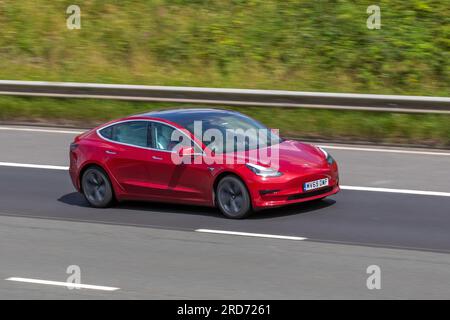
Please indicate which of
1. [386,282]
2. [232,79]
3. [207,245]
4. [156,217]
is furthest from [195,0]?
[386,282]

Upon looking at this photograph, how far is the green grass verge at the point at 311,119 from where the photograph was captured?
18547mm

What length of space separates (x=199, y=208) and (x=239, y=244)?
227 cm

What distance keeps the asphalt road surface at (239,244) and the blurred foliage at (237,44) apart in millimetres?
6176

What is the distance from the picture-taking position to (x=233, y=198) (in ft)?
43.0

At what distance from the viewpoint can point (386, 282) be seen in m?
9.94

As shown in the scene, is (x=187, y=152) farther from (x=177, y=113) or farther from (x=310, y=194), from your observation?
(x=310, y=194)

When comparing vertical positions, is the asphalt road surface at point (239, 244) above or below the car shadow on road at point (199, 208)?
below

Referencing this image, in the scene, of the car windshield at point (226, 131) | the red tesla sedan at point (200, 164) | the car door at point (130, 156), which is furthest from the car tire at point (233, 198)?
the car door at point (130, 156)

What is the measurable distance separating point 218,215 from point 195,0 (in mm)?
14335

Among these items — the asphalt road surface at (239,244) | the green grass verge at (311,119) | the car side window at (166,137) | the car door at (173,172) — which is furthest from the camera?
the green grass verge at (311,119)

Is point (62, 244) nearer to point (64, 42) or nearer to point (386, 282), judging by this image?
point (386, 282)

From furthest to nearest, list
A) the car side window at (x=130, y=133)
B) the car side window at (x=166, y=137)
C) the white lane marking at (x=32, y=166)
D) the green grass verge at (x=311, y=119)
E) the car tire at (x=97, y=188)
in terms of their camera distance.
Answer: the green grass verge at (x=311, y=119) → the white lane marking at (x=32, y=166) → the car tire at (x=97, y=188) → the car side window at (x=130, y=133) → the car side window at (x=166, y=137)

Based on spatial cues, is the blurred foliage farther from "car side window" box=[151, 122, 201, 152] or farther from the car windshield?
"car side window" box=[151, 122, 201, 152]

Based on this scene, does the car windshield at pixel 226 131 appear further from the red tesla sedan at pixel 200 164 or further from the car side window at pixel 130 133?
the car side window at pixel 130 133
